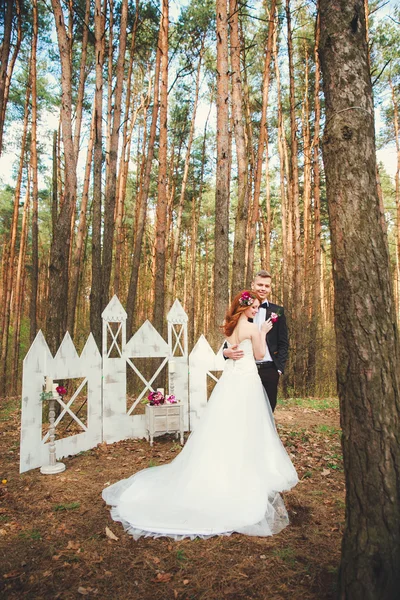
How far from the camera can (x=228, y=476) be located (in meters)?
3.17

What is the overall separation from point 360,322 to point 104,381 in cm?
414

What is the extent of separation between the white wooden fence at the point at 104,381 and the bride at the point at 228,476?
1.36 meters

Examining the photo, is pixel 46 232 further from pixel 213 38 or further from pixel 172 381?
pixel 172 381

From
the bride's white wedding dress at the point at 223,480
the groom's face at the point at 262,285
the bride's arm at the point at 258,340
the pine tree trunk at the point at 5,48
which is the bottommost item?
the bride's white wedding dress at the point at 223,480

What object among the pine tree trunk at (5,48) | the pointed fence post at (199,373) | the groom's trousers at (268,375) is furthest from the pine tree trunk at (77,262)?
the groom's trousers at (268,375)

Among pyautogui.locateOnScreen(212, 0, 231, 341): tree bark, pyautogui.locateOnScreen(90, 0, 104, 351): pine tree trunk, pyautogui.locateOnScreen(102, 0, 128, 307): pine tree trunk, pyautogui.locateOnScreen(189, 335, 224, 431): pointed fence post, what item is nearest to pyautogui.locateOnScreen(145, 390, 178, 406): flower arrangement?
pyautogui.locateOnScreen(189, 335, 224, 431): pointed fence post

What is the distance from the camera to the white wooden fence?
4273mm

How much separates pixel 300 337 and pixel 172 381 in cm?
494

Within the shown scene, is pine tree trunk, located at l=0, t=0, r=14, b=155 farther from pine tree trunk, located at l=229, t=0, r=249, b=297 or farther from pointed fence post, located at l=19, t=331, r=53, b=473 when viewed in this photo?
pointed fence post, located at l=19, t=331, r=53, b=473

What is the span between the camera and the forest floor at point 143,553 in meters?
2.15

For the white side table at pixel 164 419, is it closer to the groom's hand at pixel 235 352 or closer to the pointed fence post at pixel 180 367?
the pointed fence post at pixel 180 367

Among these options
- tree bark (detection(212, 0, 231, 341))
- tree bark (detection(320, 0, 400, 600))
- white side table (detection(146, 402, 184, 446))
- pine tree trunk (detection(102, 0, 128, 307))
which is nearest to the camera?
tree bark (detection(320, 0, 400, 600))

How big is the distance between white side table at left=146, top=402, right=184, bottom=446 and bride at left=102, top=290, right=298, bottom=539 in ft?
4.96

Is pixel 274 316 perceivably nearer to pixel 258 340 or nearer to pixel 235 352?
pixel 258 340
